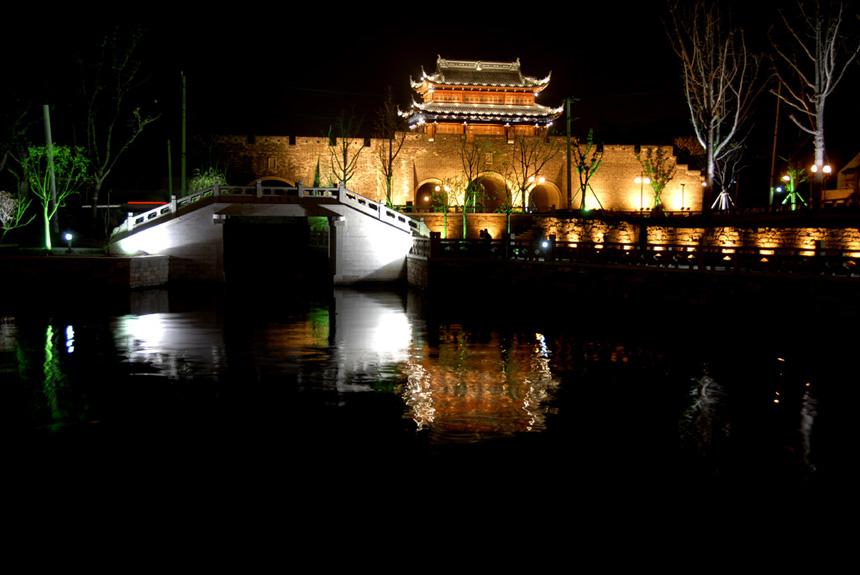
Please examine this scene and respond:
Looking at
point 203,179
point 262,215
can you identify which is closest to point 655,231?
point 262,215

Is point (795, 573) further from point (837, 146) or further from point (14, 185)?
point (837, 146)

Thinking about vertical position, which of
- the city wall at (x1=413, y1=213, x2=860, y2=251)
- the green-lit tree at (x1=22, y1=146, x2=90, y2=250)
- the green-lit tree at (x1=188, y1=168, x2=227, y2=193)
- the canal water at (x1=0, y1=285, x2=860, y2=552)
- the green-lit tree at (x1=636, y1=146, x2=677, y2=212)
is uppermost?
the green-lit tree at (x1=636, y1=146, x2=677, y2=212)

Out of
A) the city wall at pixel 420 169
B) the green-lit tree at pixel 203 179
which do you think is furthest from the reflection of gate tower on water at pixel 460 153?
the green-lit tree at pixel 203 179

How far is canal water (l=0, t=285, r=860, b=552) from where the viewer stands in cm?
601

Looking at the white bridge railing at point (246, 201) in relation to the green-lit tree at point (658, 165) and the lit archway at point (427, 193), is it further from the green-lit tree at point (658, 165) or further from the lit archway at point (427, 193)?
the green-lit tree at point (658, 165)

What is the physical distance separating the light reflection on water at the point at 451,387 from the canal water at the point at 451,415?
40 mm

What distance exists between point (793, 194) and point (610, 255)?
14287mm

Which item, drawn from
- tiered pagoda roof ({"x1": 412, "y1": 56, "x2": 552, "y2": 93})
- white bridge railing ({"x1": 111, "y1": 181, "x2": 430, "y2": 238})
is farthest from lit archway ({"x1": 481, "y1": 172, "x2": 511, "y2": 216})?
white bridge railing ({"x1": 111, "y1": 181, "x2": 430, "y2": 238})

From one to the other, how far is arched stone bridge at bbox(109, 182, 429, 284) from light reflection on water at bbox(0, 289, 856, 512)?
8189mm

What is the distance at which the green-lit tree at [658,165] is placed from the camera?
127ft

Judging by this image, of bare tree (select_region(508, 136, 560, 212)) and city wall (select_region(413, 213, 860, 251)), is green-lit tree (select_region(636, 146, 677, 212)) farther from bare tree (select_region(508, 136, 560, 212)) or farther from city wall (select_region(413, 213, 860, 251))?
city wall (select_region(413, 213, 860, 251))

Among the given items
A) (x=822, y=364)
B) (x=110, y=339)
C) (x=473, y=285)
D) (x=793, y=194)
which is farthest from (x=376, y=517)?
(x=793, y=194)

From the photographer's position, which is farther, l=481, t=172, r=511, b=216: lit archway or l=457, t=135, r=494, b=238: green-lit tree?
l=481, t=172, r=511, b=216: lit archway

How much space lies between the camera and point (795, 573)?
4840mm
